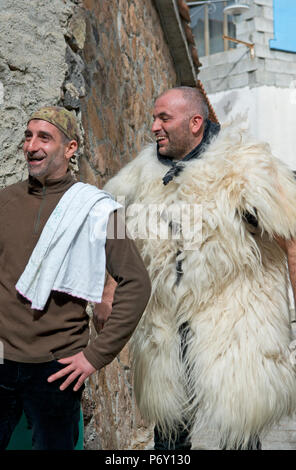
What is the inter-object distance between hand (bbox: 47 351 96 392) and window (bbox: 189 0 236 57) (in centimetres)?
1418

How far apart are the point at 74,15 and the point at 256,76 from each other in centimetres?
1206

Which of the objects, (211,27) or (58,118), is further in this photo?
(211,27)

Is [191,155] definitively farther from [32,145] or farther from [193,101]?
[32,145]

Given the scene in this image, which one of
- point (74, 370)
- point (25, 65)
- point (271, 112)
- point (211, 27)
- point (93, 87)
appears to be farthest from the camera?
point (211, 27)

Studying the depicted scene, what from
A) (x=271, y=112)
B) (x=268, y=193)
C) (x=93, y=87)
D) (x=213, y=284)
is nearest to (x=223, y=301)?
(x=213, y=284)

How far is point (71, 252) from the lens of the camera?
1677 mm

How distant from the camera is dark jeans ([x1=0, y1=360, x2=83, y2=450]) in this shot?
61.6 inches

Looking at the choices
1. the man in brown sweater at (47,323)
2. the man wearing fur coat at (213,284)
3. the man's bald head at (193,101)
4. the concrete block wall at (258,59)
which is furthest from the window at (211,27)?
the man in brown sweater at (47,323)

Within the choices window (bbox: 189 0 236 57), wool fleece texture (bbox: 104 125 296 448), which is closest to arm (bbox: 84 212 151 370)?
wool fleece texture (bbox: 104 125 296 448)

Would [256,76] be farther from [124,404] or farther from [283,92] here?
[124,404]

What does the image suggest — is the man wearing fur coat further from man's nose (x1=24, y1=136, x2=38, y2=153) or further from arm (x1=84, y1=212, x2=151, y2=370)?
man's nose (x1=24, y1=136, x2=38, y2=153)

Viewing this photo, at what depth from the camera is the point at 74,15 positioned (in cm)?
265

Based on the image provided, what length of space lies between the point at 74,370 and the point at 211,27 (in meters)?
14.7

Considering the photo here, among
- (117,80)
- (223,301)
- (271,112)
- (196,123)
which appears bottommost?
(271,112)
